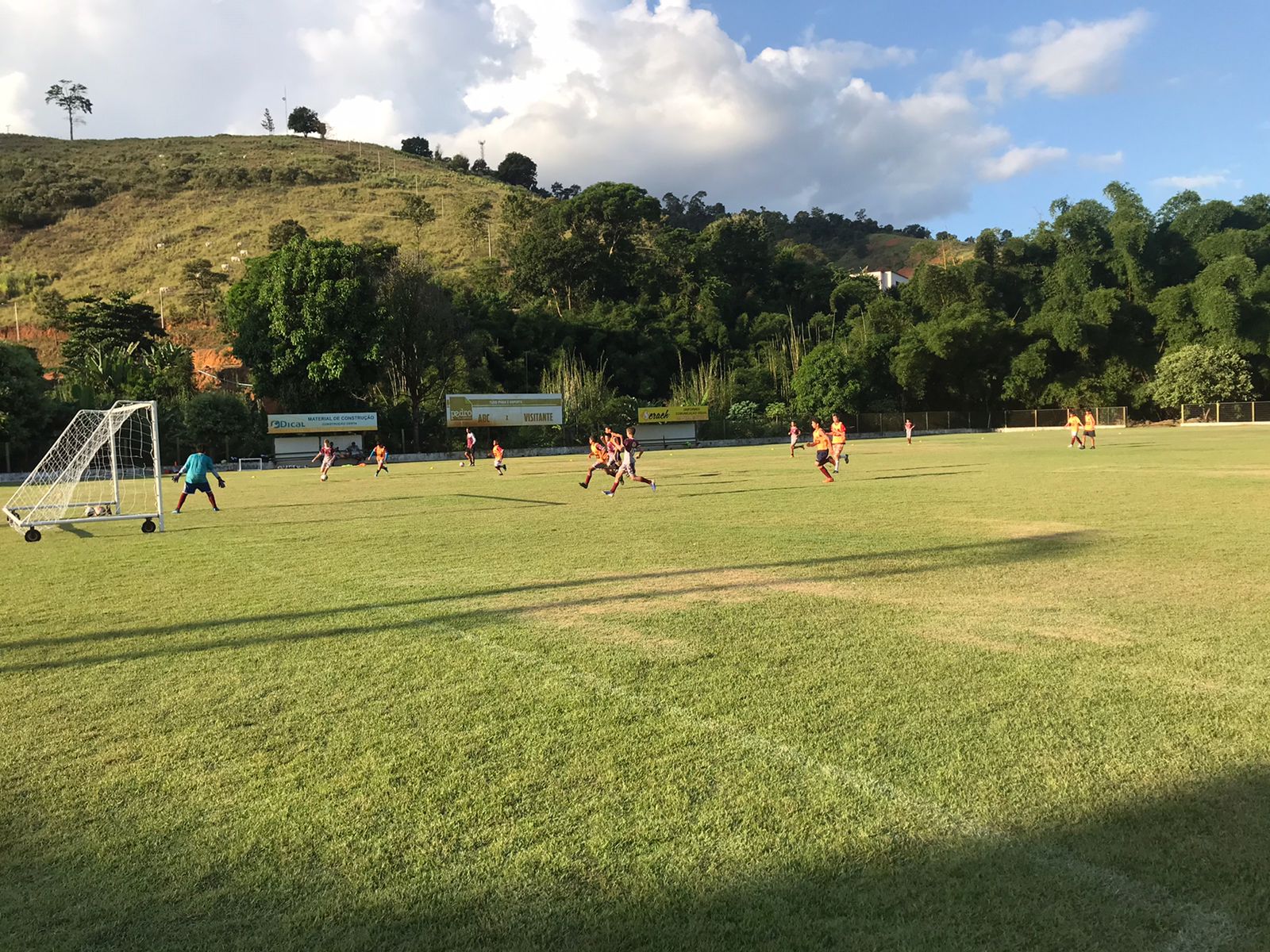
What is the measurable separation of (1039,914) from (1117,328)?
8669cm

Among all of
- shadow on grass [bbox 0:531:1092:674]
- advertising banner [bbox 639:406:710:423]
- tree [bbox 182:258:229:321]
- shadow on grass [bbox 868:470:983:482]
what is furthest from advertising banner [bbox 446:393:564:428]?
shadow on grass [bbox 0:531:1092:674]

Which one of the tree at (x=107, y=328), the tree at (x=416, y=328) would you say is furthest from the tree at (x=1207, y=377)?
the tree at (x=107, y=328)

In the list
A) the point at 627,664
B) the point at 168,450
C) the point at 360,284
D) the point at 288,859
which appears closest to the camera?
the point at 288,859

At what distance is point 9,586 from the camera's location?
32.6 ft

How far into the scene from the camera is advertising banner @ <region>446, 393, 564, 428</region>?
190 feet

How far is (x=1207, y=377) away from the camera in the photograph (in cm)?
6956

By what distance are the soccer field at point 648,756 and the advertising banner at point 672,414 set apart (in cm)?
5502

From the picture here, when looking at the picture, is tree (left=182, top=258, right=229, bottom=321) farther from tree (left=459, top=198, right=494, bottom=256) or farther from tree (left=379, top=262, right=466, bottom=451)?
tree (left=459, top=198, right=494, bottom=256)

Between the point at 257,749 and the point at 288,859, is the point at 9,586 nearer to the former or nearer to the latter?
the point at 257,749

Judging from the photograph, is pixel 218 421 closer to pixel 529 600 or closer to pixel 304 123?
pixel 529 600

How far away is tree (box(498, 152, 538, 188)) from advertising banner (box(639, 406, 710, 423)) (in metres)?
103

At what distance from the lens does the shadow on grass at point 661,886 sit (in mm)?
2947

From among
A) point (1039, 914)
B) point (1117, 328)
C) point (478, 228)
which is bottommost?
point (1039, 914)

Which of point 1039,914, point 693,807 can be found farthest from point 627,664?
point 1039,914
